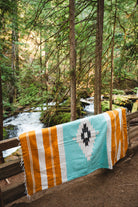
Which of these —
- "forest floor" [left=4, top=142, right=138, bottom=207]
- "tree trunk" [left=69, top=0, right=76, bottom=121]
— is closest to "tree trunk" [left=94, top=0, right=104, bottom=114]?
"tree trunk" [left=69, top=0, right=76, bottom=121]

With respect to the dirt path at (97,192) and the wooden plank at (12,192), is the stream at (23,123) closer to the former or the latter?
the dirt path at (97,192)

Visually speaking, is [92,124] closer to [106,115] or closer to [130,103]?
[106,115]

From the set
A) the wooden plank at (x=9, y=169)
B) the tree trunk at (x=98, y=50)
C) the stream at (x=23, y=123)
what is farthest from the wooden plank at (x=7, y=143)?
the stream at (x=23, y=123)

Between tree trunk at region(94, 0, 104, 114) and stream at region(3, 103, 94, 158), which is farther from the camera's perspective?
stream at region(3, 103, 94, 158)

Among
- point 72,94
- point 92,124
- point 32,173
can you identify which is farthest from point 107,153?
point 72,94

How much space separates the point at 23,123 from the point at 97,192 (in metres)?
9.85

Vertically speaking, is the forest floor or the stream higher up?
the forest floor

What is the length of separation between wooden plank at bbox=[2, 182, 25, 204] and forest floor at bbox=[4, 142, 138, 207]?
0.24 m

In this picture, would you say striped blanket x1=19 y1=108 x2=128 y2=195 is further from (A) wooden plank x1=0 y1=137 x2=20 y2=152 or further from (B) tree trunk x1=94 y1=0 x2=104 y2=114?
(B) tree trunk x1=94 y1=0 x2=104 y2=114

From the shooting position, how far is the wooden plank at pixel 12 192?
8.05 feet

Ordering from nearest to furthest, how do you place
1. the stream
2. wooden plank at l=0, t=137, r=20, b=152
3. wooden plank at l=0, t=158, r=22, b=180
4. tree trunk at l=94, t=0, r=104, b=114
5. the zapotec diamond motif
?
1. wooden plank at l=0, t=137, r=20, b=152
2. wooden plank at l=0, t=158, r=22, b=180
3. the zapotec diamond motif
4. tree trunk at l=94, t=0, r=104, b=114
5. the stream

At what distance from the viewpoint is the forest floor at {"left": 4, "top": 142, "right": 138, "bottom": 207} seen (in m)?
2.68

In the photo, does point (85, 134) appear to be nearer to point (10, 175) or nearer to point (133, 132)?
point (10, 175)

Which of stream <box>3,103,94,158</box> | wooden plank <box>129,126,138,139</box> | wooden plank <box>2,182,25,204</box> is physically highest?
wooden plank <box>129,126,138,139</box>
